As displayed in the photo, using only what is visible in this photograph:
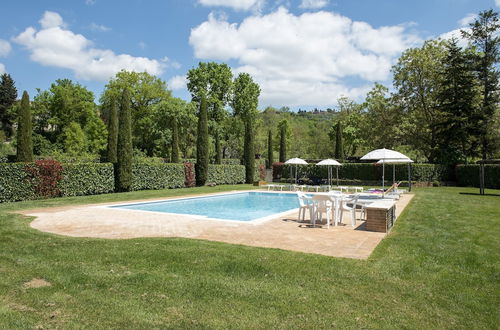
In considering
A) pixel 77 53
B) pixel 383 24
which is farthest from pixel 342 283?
pixel 77 53

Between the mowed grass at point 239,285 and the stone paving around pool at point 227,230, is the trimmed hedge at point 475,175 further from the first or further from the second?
the mowed grass at point 239,285

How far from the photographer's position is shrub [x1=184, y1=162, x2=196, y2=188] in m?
24.2

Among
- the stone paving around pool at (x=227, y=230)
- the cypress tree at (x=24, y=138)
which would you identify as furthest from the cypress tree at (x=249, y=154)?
the stone paving around pool at (x=227, y=230)

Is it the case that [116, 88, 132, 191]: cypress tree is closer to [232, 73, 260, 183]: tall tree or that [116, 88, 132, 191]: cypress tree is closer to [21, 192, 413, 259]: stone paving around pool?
[21, 192, 413, 259]: stone paving around pool

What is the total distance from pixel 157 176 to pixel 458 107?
77.5 ft

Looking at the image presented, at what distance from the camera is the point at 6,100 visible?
178ft

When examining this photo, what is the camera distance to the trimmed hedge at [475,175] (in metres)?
22.3

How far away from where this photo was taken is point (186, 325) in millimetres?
3199

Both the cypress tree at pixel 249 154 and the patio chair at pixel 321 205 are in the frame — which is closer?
the patio chair at pixel 321 205

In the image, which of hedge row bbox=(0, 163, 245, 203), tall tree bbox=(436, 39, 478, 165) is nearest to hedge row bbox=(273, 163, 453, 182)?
tall tree bbox=(436, 39, 478, 165)

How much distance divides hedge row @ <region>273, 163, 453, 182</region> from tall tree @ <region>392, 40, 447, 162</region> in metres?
2.94

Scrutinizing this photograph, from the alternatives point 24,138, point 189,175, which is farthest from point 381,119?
point 24,138

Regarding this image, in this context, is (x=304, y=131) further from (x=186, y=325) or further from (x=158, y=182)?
(x=186, y=325)

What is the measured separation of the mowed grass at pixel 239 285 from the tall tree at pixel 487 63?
81.0 feet
